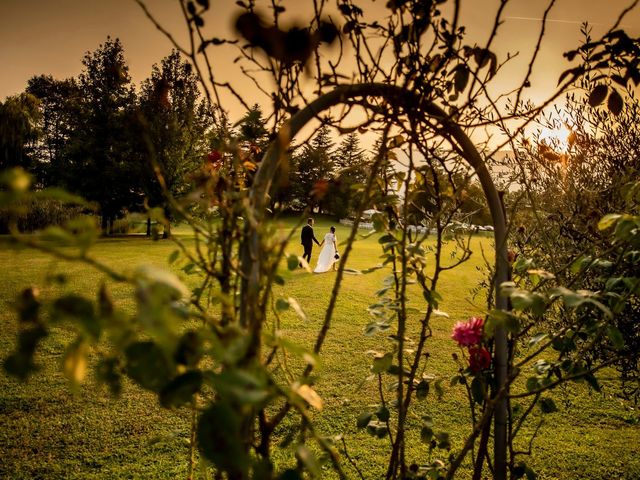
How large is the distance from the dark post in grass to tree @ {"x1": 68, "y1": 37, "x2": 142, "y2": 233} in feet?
87.2

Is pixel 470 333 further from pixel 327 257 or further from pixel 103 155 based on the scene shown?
pixel 103 155

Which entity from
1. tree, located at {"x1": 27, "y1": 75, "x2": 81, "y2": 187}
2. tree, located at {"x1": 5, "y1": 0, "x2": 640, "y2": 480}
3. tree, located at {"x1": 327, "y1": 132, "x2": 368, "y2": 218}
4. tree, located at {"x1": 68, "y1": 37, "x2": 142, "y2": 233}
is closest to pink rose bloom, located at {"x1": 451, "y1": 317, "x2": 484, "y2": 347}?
tree, located at {"x1": 5, "y1": 0, "x2": 640, "y2": 480}

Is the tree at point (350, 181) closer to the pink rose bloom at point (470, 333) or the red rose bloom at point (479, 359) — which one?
the pink rose bloom at point (470, 333)

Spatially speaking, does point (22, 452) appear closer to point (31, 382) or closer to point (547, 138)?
point (31, 382)

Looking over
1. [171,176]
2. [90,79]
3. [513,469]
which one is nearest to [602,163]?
[513,469]

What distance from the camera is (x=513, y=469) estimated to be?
5.33 ft

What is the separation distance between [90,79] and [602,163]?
110ft

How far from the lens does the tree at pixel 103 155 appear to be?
25625 millimetres

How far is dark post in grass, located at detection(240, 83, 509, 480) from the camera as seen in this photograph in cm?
90

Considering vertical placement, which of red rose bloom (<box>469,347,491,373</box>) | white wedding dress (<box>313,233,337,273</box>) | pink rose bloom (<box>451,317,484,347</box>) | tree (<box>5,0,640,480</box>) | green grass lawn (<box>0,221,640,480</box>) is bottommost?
green grass lawn (<box>0,221,640,480</box>)

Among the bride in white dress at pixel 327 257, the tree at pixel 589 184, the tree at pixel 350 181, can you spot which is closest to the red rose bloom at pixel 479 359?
the tree at pixel 350 181

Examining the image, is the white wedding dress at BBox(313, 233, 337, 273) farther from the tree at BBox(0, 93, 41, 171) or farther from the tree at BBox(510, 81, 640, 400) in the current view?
the tree at BBox(0, 93, 41, 171)

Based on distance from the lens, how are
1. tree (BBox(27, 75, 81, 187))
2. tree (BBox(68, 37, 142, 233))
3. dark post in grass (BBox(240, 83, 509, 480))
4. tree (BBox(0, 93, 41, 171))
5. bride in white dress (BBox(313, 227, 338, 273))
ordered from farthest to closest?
tree (BBox(27, 75, 81, 187))
tree (BBox(68, 37, 142, 233))
tree (BBox(0, 93, 41, 171))
bride in white dress (BBox(313, 227, 338, 273))
dark post in grass (BBox(240, 83, 509, 480))

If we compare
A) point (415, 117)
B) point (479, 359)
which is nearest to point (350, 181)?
point (415, 117)
